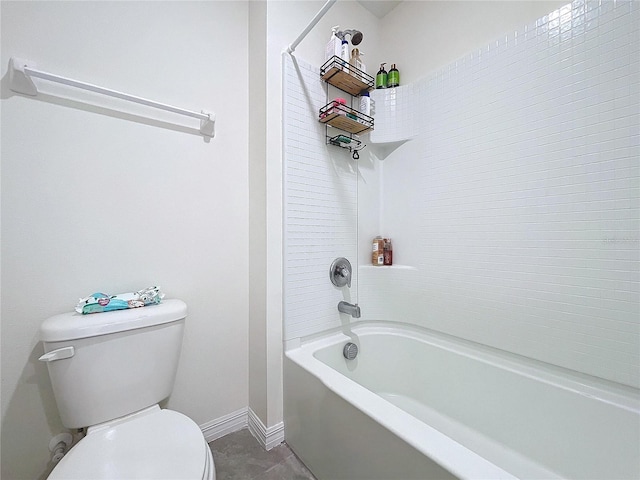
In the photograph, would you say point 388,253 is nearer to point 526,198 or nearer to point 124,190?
point 526,198

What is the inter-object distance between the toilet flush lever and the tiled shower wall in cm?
81

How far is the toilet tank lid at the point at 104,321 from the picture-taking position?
82 centimetres

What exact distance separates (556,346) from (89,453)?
170 centimetres

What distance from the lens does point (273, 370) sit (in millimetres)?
1287

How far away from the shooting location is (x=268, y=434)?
126 cm

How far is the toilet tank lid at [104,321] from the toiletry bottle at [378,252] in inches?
44.6

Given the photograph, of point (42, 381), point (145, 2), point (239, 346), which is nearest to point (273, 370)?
point (239, 346)

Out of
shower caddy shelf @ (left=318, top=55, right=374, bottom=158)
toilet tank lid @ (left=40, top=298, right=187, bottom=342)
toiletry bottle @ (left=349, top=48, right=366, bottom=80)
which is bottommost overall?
toilet tank lid @ (left=40, top=298, right=187, bottom=342)

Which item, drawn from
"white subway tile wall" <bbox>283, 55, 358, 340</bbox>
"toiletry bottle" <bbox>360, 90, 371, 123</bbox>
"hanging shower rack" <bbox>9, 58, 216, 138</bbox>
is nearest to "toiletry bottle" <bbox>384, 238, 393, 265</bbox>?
"white subway tile wall" <bbox>283, 55, 358, 340</bbox>

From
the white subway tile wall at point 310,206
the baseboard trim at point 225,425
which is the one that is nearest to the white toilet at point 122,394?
the baseboard trim at point 225,425

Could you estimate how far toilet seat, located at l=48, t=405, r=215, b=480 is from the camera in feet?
2.26

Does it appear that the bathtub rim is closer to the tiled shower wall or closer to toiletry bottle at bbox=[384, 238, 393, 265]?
the tiled shower wall

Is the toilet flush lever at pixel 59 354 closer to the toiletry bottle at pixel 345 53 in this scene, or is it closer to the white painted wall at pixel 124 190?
the white painted wall at pixel 124 190

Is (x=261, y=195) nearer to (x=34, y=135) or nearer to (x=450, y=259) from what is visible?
(x=34, y=135)
